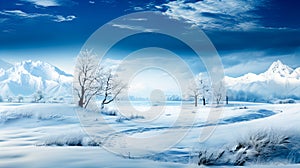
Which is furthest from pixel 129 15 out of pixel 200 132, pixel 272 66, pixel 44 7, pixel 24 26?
pixel 272 66

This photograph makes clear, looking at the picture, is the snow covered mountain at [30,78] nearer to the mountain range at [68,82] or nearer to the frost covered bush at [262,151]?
the mountain range at [68,82]

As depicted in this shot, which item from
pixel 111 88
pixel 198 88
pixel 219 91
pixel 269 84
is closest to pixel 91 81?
pixel 111 88

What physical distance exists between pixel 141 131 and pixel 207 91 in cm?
139

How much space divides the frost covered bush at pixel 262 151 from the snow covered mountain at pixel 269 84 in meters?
1.09

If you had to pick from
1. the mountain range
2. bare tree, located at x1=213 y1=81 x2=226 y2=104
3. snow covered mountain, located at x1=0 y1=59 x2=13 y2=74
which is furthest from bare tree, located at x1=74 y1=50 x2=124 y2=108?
bare tree, located at x1=213 y1=81 x2=226 y2=104

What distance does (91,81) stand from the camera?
655cm

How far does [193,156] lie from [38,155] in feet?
6.76

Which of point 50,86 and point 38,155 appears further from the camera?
point 50,86

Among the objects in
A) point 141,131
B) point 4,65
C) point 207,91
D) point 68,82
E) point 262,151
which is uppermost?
point 4,65

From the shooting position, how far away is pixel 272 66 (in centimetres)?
→ 620

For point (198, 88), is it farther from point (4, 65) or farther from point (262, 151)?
Result: point (4, 65)

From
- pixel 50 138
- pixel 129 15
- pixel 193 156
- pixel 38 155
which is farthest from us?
pixel 129 15

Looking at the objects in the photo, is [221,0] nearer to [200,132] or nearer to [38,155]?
[200,132]

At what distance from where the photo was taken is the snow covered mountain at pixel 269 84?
6.06 m
